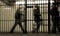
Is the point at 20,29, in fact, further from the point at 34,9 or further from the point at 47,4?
the point at 47,4

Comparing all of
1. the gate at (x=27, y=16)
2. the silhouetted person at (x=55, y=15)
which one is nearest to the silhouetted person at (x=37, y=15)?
the gate at (x=27, y=16)

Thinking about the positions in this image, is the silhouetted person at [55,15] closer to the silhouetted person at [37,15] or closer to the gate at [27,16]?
the gate at [27,16]

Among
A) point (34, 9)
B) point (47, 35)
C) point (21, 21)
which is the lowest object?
point (47, 35)

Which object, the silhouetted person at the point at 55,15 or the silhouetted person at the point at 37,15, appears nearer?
the silhouetted person at the point at 55,15

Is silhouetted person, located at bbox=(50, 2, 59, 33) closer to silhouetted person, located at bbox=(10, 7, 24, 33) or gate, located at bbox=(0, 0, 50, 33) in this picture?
gate, located at bbox=(0, 0, 50, 33)

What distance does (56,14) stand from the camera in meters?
10.3

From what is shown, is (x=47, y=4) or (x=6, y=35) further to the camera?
(x=47, y=4)

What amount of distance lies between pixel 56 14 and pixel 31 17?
5.18ft

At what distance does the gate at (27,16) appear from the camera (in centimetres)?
1066

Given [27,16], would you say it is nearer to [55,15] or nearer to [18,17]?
[18,17]

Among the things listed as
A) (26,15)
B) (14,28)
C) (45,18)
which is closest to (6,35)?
(14,28)

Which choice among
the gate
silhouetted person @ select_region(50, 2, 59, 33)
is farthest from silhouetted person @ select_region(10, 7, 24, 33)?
silhouetted person @ select_region(50, 2, 59, 33)

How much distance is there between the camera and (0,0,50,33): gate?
10656 mm

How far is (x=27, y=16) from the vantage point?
10.9m
